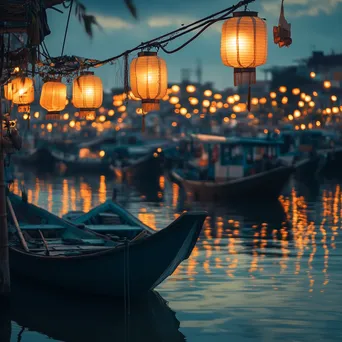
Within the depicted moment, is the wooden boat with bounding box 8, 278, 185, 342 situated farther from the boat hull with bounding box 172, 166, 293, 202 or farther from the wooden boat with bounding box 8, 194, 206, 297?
the boat hull with bounding box 172, 166, 293, 202

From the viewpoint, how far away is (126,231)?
66.5 feet

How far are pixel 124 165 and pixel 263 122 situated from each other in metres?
20.1

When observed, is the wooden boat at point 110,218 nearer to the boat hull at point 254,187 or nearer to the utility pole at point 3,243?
the utility pole at point 3,243

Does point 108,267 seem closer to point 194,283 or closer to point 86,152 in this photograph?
point 194,283

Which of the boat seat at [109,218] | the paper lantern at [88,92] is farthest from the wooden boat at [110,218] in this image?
the paper lantern at [88,92]

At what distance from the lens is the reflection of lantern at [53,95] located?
19.1 meters

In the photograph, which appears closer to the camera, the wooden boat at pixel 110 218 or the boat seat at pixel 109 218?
the wooden boat at pixel 110 218

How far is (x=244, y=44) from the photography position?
13461 millimetres

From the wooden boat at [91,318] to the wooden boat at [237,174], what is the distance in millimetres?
22635

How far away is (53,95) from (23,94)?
1.12m

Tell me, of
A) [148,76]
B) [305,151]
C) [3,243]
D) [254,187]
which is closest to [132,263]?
[3,243]

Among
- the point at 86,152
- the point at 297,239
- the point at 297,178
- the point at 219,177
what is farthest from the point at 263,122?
the point at 297,239

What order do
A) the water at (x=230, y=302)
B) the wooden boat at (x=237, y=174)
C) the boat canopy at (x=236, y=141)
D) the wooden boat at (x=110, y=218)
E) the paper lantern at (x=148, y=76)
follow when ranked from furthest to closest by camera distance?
1. the boat canopy at (x=236, y=141)
2. the wooden boat at (x=237, y=174)
3. the wooden boat at (x=110, y=218)
4. the paper lantern at (x=148, y=76)
5. the water at (x=230, y=302)

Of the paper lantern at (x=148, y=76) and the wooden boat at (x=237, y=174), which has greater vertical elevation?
the paper lantern at (x=148, y=76)
